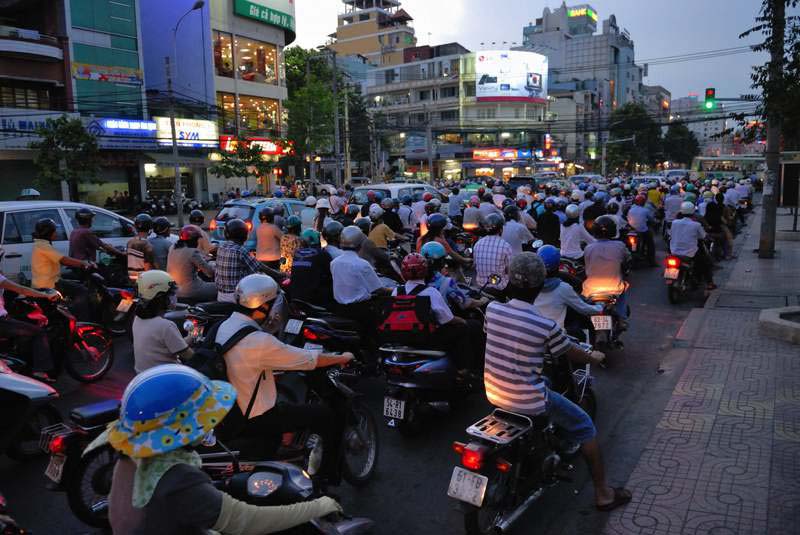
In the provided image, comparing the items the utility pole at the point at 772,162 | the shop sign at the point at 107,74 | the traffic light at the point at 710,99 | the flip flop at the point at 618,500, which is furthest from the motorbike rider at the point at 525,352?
the shop sign at the point at 107,74

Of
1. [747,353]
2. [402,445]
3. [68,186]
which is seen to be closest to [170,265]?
[402,445]

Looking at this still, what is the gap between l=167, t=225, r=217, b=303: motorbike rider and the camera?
743 centimetres

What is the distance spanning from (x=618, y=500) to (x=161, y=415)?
3365 millimetres

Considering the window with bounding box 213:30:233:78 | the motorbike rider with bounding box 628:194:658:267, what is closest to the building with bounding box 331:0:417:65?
the window with bounding box 213:30:233:78

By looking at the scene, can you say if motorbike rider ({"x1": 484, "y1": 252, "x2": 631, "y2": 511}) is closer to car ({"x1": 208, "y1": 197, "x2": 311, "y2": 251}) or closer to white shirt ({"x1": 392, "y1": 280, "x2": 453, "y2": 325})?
white shirt ({"x1": 392, "y1": 280, "x2": 453, "y2": 325})

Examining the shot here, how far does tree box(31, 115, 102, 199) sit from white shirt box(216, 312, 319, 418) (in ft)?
81.5

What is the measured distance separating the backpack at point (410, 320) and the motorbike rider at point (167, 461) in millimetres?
3177

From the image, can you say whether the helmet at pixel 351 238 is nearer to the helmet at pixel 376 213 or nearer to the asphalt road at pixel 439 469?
the asphalt road at pixel 439 469

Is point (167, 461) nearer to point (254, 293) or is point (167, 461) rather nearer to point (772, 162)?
point (254, 293)

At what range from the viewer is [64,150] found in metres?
26.2

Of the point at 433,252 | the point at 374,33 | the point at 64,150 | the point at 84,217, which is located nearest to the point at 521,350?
the point at 433,252

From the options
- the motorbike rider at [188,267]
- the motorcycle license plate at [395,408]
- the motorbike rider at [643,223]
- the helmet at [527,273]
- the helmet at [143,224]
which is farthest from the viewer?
the motorbike rider at [643,223]

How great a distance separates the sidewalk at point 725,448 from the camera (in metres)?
4.05

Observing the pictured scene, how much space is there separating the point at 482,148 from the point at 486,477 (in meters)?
67.5
